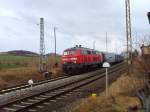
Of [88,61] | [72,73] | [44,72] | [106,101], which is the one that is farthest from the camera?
[88,61]

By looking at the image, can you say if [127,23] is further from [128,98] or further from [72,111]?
[72,111]

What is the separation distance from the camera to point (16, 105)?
16.5 meters

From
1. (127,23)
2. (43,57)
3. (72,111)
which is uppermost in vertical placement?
(127,23)

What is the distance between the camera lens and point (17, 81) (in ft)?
109

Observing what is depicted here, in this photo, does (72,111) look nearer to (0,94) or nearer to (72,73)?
(0,94)

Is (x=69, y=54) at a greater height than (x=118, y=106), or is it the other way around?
(x=69, y=54)

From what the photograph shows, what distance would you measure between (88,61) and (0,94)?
24.8 m

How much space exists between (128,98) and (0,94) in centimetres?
778

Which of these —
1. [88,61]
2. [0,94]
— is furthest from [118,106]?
[88,61]

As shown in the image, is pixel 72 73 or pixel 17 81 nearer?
pixel 17 81

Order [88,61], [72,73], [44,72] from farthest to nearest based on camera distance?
[88,61]
[72,73]
[44,72]

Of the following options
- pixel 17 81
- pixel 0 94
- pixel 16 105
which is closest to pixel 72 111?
pixel 16 105

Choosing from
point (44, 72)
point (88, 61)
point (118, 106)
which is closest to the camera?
point (118, 106)

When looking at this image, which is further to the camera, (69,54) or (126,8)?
(69,54)
